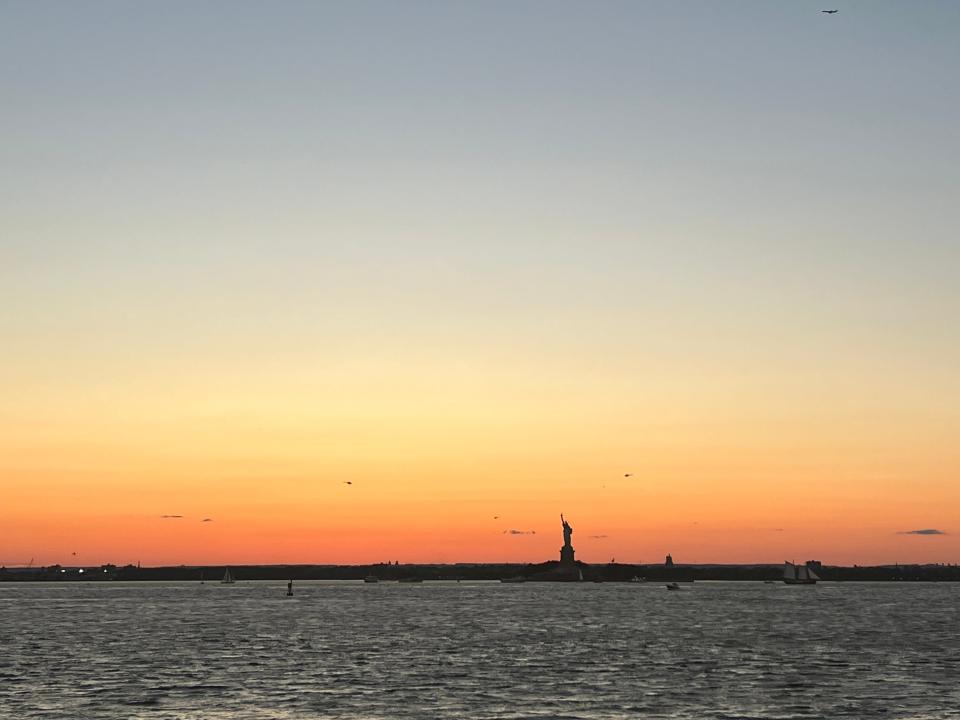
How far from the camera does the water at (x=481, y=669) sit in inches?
2221

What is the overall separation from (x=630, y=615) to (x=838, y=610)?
119 feet

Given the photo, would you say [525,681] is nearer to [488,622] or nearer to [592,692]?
[592,692]

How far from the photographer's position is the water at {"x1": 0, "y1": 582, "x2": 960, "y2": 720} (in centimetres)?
5641

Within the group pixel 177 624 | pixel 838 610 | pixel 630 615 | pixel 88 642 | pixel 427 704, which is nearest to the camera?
pixel 427 704

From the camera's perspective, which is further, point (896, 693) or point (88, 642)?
point (88, 642)

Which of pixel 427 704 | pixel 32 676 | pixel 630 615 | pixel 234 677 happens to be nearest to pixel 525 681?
pixel 427 704

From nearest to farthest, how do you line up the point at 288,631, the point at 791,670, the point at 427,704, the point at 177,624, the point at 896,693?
the point at 427,704
the point at 896,693
the point at 791,670
the point at 288,631
the point at 177,624

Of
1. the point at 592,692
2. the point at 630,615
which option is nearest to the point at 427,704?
the point at 592,692

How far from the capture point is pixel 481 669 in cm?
7531

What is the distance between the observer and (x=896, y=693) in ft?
204

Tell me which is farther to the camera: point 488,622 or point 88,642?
point 488,622

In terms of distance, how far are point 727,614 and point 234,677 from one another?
106309 mm

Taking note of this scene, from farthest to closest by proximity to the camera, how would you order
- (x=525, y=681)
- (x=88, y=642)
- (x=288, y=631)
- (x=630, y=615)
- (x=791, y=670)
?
(x=630, y=615)
(x=288, y=631)
(x=88, y=642)
(x=791, y=670)
(x=525, y=681)

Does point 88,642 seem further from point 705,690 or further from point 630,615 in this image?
point 630,615
